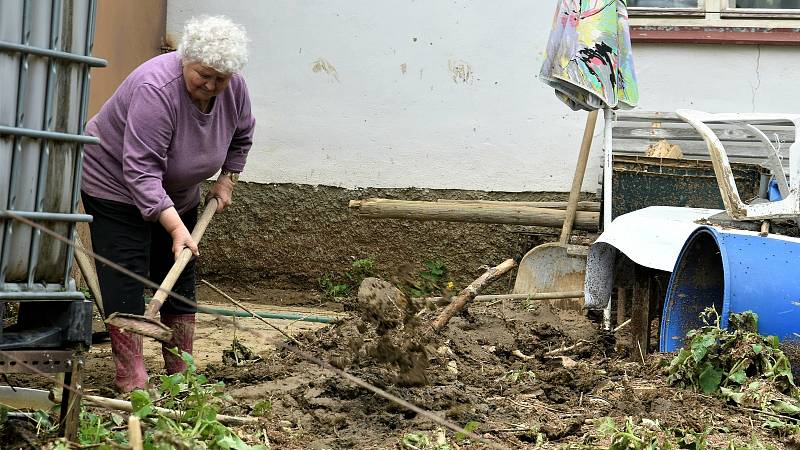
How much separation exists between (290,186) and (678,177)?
116 inches

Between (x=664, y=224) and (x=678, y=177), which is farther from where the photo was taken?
(x=678, y=177)

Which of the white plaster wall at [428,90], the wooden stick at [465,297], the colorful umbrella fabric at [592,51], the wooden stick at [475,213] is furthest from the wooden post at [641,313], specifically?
the white plaster wall at [428,90]

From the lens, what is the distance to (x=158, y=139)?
4.17 m

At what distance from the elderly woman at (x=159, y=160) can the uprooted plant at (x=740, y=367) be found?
2.08 meters

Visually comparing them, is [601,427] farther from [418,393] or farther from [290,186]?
[290,186]

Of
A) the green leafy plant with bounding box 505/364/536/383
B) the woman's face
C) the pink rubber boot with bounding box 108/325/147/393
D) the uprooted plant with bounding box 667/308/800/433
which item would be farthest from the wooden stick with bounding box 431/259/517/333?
the woman's face

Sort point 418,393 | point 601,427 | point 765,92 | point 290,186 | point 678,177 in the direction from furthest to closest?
point 290,186 → point 765,92 → point 678,177 → point 418,393 → point 601,427

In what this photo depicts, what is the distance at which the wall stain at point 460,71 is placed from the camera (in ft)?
25.1

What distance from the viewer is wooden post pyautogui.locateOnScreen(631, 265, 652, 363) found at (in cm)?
537

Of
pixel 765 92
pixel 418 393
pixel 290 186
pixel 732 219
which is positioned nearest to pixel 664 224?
pixel 732 219

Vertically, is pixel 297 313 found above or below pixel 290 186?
below

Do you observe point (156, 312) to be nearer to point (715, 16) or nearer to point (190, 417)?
point (190, 417)

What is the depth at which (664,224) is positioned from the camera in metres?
5.31

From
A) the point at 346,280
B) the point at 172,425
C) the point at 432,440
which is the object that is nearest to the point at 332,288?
the point at 346,280
